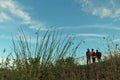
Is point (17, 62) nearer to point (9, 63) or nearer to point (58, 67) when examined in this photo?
point (9, 63)

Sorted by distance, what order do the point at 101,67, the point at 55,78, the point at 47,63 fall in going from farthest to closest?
1. the point at 101,67
2. the point at 47,63
3. the point at 55,78

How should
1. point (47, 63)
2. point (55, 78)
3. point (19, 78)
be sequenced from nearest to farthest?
point (19, 78) → point (55, 78) → point (47, 63)

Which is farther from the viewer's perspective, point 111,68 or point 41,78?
point 111,68

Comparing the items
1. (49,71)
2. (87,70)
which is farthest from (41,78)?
(87,70)

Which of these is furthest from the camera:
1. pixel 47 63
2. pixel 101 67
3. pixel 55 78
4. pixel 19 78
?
pixel 101 67

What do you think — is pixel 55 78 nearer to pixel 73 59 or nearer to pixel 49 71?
pixel 49 71

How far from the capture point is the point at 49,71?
11.8 metres

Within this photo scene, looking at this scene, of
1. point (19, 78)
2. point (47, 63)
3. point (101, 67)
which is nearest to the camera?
point (19, 78)

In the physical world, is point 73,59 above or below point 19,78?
above

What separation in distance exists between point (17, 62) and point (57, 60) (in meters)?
1.40

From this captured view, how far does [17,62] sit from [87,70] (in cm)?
270

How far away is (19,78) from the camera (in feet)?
34.0

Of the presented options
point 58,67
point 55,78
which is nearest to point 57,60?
point 58,67

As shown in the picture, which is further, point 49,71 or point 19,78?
point 49,71
